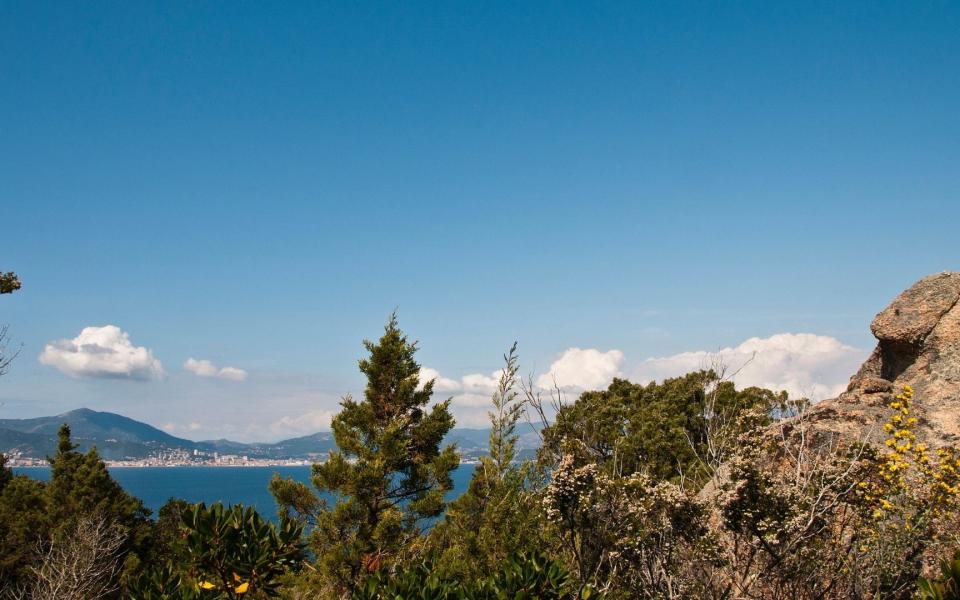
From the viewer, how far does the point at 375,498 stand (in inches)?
592

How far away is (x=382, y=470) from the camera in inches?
591

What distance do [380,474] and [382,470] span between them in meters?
0.17

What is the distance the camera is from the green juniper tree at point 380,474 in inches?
568

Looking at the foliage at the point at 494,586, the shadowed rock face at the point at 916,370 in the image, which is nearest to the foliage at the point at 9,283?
the foliage at the point at 494,586

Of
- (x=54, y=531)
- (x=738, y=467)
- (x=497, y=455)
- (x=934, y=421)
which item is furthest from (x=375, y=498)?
(x=54, y=531)

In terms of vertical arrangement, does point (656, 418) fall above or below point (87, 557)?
above

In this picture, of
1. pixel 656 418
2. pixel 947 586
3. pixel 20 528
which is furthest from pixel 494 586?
pixel 20 528

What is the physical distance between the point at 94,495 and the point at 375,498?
17.1m

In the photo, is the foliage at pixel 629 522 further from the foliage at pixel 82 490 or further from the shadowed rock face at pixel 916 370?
the foliage at pixel 82 490

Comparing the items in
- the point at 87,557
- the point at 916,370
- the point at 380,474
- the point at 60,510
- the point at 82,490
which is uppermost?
the point at 916,370

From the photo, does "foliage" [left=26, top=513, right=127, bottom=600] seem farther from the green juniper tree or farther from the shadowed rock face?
the shadowed rock face

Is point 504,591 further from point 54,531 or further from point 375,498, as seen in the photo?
point 54,531

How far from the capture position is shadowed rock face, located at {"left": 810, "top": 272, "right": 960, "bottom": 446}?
37.2 ft

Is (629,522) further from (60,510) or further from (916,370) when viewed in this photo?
(60,510)
